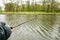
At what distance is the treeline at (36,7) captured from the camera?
88.2 feet

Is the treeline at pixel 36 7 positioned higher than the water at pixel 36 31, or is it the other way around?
the water at pixel 36 31

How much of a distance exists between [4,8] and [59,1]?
6.21 metres

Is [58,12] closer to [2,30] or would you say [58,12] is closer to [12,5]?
[12,5]

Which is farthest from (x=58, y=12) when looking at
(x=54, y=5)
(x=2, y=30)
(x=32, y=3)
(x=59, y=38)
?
(x=2, y=30)

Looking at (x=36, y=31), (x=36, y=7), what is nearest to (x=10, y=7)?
(x=36, y=7)

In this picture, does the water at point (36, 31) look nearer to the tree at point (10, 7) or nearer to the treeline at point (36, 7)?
the treeline at point (36, 7)

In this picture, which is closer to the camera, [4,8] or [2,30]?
[2,30]

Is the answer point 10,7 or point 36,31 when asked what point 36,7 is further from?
point 36,31

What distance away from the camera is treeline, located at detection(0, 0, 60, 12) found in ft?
88.2

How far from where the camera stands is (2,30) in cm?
537

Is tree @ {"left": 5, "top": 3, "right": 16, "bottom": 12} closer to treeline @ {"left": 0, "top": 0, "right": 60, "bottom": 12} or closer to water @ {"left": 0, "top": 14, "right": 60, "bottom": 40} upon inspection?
treeline @ {"left": 0, "top": 0, "right": 60, "bottom": 12}

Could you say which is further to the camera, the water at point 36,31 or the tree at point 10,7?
the tree at point 10,7

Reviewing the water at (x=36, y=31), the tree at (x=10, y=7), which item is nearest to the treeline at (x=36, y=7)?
the tree at (x=10, y=7)

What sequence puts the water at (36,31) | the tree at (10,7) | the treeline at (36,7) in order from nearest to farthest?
1. the water at (36,31)
2. the treeline at (36,7)
3. the tree at (10,7)
